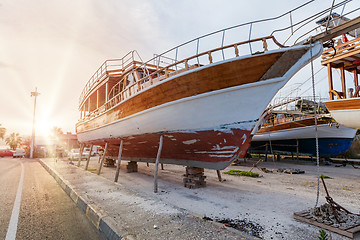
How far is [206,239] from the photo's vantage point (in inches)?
97.1

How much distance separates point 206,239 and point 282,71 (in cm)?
361

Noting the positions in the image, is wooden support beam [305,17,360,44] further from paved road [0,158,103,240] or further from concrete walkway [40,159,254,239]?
paved road [0,158,103,240]

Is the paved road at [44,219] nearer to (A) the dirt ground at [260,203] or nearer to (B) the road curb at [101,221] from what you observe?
(B) the road curb at [101,221]

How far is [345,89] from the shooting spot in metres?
9.12

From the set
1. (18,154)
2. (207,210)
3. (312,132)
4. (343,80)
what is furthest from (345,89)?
(18,154)

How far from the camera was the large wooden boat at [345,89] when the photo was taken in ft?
26.7

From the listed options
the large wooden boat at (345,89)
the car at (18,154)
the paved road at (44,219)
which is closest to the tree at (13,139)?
the car at (18,154)

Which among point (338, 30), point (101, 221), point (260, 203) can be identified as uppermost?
point (338, 30)

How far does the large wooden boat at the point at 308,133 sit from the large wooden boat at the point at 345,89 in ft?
7.48

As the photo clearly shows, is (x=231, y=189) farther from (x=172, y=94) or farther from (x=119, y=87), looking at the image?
(x=119, y=87)

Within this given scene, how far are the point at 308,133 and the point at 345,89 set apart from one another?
466 centimetres

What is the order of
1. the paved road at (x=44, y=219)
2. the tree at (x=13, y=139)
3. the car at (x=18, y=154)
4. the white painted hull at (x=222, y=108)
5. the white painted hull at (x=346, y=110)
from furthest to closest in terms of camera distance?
the tree at (x=13, y=139)
the car at (x=18, y=154)
the white painted hull at (x=346, y=110)
the white painted hull at (x=222, y=108)
the paved road at (x=44, y=219)

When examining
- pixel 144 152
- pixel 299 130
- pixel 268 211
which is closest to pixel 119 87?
pixel 144 152

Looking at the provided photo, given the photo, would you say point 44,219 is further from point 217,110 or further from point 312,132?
point 312,132
